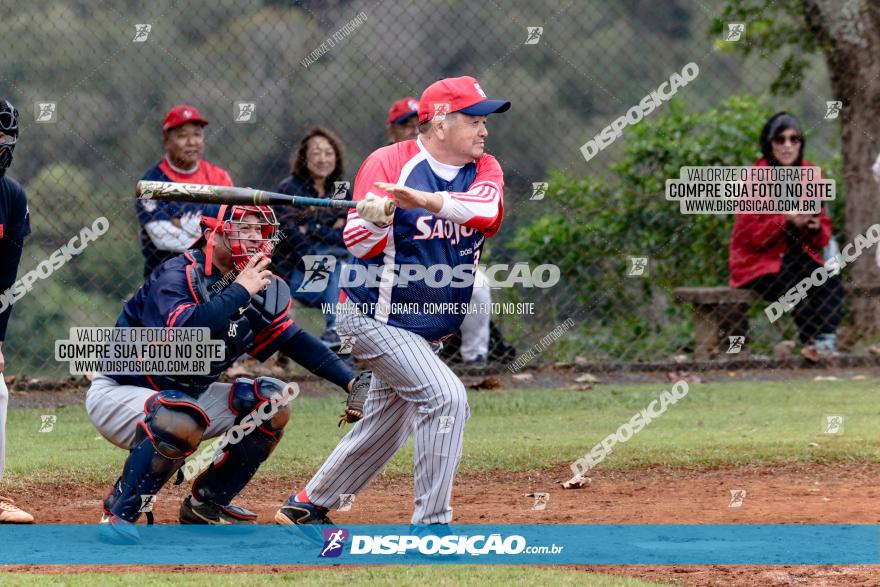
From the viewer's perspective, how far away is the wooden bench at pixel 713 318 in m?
10.4

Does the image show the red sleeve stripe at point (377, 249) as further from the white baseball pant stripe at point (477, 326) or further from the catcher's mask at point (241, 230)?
the white baseball pant stripe at point (477, 326)

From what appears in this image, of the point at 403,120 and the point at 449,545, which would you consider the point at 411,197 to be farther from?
the point at 403,120

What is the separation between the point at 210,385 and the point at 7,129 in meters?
1.38

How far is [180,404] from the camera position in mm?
5250

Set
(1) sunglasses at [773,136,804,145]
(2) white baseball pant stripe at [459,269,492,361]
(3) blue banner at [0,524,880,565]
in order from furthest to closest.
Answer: (1) sunglasses at [773,136,804,145] < (2) white baseball pant stripe at [459,269,492,361] < (3) blue banner at [0,524,880,565]

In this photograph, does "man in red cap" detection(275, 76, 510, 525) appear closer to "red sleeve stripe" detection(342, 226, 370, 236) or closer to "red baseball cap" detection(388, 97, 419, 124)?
"red sleeve stripe" detection(342, 226, 370, 236)

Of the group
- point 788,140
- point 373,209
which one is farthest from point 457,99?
point 788,140

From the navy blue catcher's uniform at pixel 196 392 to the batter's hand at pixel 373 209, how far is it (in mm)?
822

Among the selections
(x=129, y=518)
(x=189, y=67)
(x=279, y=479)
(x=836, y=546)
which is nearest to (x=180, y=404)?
(x=129, y=518)

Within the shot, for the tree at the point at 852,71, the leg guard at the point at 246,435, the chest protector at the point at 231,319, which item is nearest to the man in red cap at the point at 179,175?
the chest protector at the point at 231,319

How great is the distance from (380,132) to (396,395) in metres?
5.76

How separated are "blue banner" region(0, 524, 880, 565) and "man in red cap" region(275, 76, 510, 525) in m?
0.16

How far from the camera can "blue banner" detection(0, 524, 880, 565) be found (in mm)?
4805

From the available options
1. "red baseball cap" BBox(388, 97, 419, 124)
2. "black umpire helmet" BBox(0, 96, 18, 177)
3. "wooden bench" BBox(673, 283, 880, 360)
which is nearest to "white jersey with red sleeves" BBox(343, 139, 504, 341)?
"black umpire helmet" BBox(0, 96, 18, 177)
